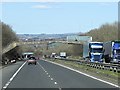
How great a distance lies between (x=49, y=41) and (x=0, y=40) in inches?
2983

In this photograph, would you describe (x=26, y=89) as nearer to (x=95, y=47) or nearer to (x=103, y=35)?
(x=95, y=47)

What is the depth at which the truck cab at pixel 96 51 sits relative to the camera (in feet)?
231

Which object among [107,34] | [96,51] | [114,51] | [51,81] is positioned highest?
[107,34]

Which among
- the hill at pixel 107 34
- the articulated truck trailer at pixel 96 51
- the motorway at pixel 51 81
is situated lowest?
the motorway at pixel 51 81

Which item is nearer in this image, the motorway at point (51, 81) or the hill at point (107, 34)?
the motorway at point (51, 81)

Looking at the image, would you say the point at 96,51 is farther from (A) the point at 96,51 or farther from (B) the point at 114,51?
(B) the point at 114,51

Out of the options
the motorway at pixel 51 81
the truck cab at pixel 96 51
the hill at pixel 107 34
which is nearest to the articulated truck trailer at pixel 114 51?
the truck cab at pixel 96 51

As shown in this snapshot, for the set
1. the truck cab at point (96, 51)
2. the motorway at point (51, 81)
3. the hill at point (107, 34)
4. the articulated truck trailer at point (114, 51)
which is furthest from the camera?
the hill at point (107, 34)

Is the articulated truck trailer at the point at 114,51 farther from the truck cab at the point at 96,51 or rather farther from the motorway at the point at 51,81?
the motorway at the point at 51,81

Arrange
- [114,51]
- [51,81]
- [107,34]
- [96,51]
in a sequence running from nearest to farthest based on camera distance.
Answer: [51,81], [114,51], [96,51], [107,34]

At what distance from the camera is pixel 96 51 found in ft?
232

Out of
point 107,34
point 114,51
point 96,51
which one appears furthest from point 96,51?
point 107,34

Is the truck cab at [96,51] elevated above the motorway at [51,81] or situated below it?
above

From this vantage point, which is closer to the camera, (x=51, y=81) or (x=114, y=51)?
(x=51, y=81)
